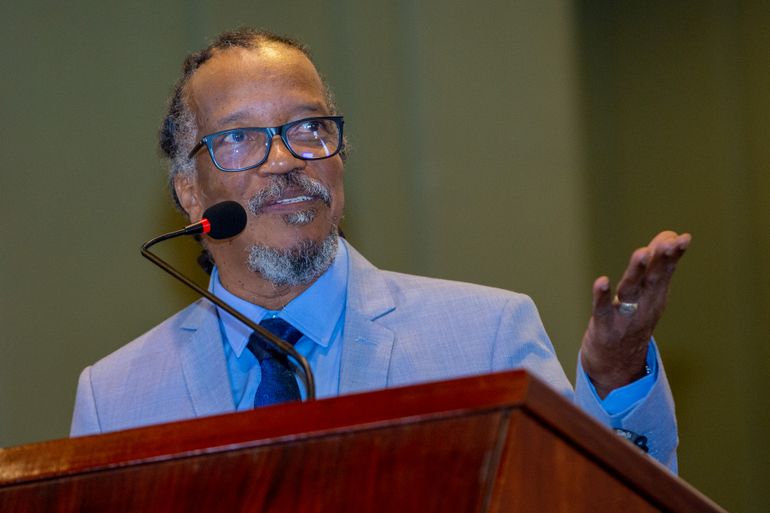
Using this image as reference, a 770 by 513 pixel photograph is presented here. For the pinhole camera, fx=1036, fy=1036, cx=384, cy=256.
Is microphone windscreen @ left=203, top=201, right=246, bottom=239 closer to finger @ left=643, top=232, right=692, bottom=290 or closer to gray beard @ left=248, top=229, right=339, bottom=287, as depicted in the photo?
gray beard @ left=248, top=229, right=339, bottom=287

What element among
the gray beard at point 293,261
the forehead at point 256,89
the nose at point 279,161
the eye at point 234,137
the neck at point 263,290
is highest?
the forehead at point 256,89

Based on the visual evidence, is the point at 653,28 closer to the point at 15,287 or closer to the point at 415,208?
the point at 415,208

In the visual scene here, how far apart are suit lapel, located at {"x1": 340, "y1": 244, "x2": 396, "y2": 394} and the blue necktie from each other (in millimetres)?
103

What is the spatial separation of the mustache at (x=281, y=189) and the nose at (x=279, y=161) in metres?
0.01

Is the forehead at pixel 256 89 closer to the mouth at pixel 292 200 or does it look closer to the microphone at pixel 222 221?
the mouth at pixel 292 200

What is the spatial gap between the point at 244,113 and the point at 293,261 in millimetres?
334

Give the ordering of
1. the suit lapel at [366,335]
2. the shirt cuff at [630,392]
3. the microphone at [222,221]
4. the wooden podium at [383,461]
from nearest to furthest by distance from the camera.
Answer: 1. the wooden podium at [383,461]
2. the shirt cuff at [630,392]
3. the microphone at [222,221]
4. the suit lapel at [366,335]

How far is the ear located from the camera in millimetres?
2365

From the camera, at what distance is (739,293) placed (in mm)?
3238

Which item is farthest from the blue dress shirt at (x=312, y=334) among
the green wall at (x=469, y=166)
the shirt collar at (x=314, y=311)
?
the green wall at (x=469, y=166)

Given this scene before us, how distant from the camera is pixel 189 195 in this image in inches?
94.6

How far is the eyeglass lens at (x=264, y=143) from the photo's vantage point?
2160mm

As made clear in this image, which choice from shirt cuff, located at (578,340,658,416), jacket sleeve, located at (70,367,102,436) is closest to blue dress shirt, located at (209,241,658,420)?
jacket sleeve, located at (70,367,102,436)

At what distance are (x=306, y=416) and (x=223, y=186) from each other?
4.25 ft
